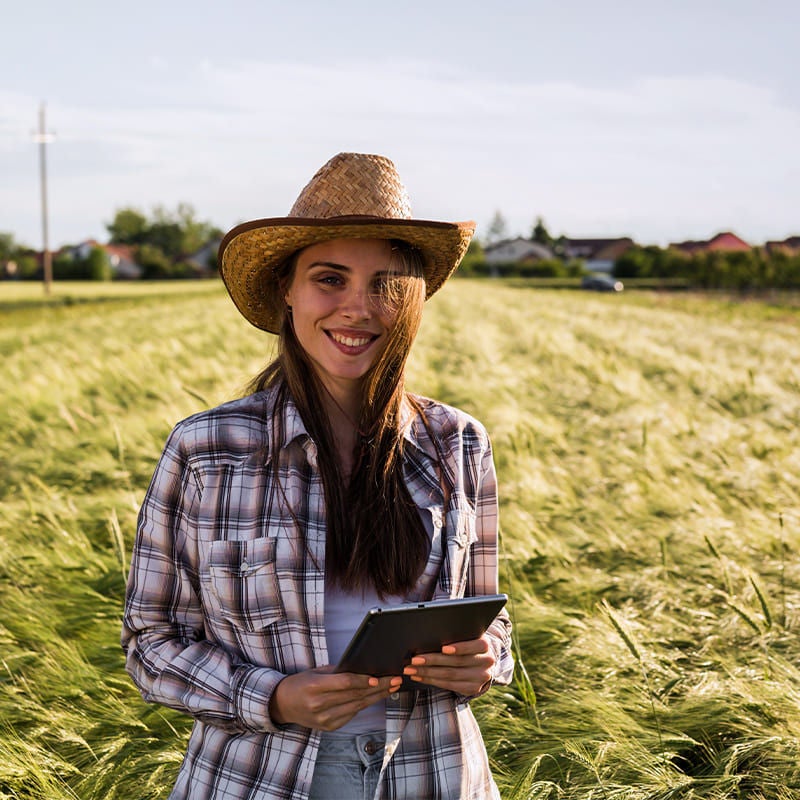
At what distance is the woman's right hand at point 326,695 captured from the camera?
159 centimetres

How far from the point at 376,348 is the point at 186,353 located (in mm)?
7062

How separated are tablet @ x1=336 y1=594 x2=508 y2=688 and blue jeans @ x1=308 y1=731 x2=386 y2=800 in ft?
0.46

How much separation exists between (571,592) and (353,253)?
199cm

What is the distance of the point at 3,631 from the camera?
2.92 metres

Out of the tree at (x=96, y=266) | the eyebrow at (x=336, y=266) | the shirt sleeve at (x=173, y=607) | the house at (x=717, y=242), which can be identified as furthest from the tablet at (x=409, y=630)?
the house at (x=717, y=242)

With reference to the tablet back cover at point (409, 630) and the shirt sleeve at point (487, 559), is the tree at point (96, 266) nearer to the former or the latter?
the shirt sleeve at point (487, 559)

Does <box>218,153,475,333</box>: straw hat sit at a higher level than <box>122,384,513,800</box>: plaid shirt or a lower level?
higher

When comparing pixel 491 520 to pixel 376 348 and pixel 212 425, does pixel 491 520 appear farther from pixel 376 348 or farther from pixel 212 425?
pixel 212 425

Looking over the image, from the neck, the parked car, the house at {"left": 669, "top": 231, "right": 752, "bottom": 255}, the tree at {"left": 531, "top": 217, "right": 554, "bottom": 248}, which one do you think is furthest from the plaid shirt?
the tree at {"left": 531, "top": 217, "right": 554, "bottom": 248}

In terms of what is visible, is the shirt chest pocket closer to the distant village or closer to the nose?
the nose

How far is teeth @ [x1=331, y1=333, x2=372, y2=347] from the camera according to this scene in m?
1.86

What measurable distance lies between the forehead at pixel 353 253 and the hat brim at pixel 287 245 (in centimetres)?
1

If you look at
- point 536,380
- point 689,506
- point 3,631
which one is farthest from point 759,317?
point 3,631

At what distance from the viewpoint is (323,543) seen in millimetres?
1749
